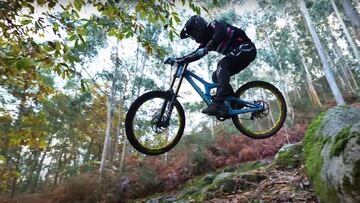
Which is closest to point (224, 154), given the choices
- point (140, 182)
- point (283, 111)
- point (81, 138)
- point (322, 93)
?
point (140, 182)

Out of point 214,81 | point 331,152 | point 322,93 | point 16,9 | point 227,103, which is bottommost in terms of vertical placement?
point 331,152

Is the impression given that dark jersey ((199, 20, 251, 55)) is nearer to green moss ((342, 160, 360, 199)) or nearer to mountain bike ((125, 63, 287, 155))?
mountain bike ((125, 63, 287, 155))

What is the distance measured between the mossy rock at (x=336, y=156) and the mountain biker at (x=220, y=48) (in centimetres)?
125

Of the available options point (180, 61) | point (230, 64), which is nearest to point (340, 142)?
point (230, 64)

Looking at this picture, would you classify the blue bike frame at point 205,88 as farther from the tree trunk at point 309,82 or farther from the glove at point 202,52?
the tree trunk at point 309,82

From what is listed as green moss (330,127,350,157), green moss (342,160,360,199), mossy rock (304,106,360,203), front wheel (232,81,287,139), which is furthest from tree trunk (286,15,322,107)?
green moss (342,160,360,199)

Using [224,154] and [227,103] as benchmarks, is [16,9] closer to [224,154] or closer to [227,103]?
[227,103]

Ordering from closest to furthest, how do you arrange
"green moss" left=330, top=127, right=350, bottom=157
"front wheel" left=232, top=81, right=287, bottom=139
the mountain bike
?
1. "green moss" left=330, top=127, right=350, bottom=157
2. the mountain bike
3. "front wheel" left=232, top=81, right=287, bottom=139

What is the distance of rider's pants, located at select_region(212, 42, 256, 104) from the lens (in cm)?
421

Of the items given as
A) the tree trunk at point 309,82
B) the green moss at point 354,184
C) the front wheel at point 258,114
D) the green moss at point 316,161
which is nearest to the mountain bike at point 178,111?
the front wheel at point 258,114

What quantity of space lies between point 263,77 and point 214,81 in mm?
42516

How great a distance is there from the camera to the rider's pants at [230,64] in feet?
13.8

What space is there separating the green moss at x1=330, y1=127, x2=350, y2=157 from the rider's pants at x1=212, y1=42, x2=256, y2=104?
1519mm

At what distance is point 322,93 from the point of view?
38.2 metres
